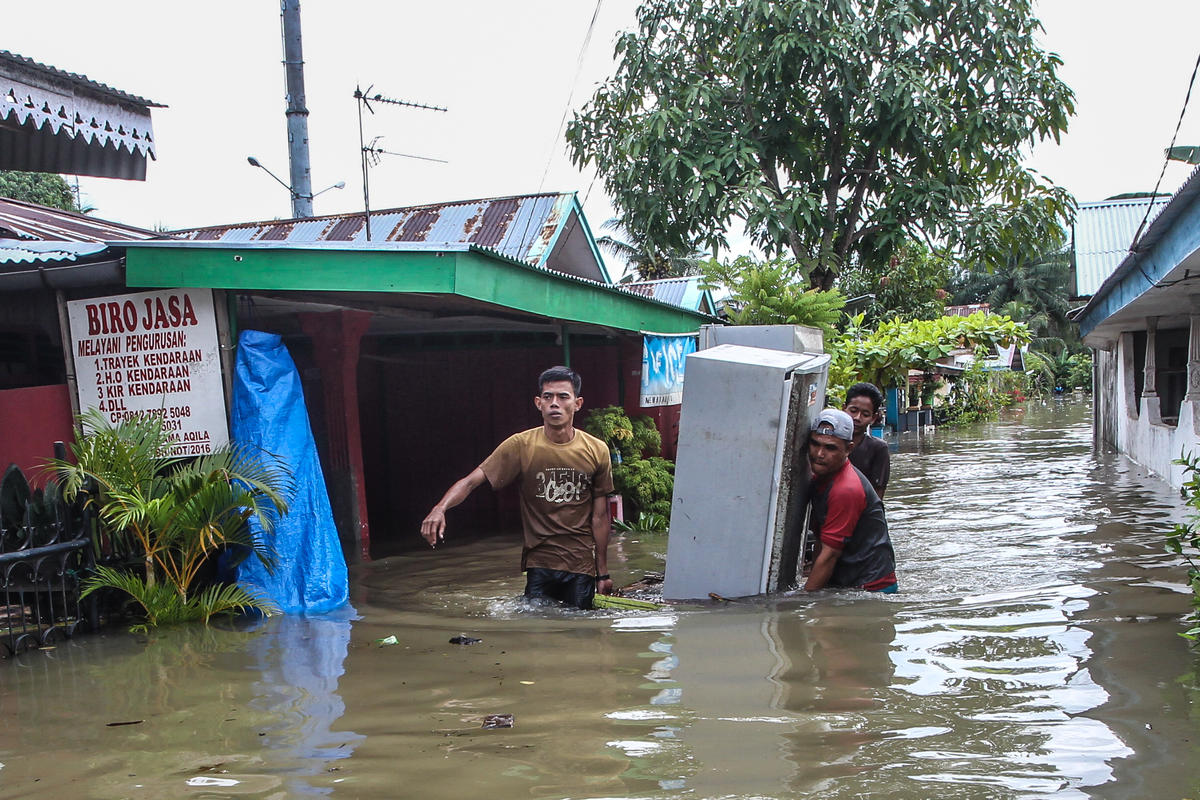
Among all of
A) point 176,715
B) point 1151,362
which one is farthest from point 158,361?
point 1151,362

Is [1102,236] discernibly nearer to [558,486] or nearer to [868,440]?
[868,440]

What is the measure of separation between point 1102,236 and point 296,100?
48.9 feet

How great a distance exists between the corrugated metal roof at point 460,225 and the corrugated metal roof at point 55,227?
3786mm

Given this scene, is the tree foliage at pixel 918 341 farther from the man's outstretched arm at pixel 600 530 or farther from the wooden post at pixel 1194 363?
the man's outstretched arm at pixel 600 530

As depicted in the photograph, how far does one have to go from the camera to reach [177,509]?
6.16m

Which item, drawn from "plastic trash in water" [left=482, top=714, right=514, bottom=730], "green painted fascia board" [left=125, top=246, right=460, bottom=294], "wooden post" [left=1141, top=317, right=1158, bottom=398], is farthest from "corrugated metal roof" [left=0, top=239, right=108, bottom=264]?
"wooden post" [left=1141, top=317, right=1158, bottom=398]

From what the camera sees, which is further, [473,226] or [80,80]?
[473,226]

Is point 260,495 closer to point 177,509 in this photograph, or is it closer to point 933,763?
point 177,509

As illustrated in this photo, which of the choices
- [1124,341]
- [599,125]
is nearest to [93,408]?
[1124,341]

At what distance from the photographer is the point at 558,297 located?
355 inches

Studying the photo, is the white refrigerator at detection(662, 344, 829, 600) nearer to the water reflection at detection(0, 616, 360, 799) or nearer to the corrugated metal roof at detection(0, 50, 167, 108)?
the water reflection at detection(0, 616, 360, 799)

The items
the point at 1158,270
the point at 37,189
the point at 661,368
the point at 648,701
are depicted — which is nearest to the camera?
the point at 648,701

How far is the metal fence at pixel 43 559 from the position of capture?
227 inches

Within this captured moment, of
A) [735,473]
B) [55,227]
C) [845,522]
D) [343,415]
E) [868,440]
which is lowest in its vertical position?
[845,522]
